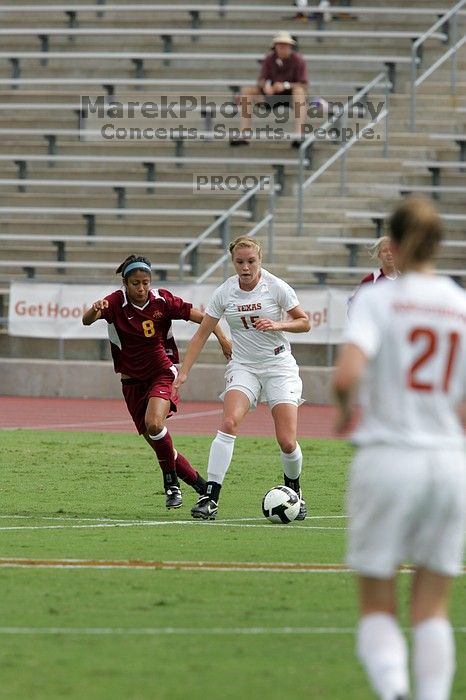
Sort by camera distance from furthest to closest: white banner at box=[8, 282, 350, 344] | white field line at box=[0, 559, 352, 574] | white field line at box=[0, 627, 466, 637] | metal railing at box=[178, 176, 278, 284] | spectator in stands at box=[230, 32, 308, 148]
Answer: spectator in stands at box=[230, 32, 308, 148], metal railing at box=[178, 176, 278, 284], white banner at box=[8, 282, 350, 344], white field line at box=[0, 559, 352, 574], white field line at box=[0, 627, 466, 637]

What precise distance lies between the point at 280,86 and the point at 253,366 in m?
16.1

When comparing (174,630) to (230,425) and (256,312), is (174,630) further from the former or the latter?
(256,312)

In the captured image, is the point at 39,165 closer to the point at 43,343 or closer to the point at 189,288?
the point at 43,343

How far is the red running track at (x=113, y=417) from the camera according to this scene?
19.4 m

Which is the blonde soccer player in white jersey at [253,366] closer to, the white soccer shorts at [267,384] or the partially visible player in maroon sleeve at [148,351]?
the white soccer shorts at [267,384]

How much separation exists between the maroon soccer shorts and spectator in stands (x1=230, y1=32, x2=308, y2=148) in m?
15.2

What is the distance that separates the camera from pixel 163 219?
87.9ft

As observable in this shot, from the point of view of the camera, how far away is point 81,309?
76.4 ft

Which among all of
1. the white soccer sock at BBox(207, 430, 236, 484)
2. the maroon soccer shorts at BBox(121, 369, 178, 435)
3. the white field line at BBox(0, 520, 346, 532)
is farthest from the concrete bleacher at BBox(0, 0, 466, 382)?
the white field line at BBox(0, 520, 346, 532)

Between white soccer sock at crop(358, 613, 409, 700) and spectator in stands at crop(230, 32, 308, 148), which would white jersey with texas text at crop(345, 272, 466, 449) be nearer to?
white soccer sock at crop(358, 613, 409, 700)

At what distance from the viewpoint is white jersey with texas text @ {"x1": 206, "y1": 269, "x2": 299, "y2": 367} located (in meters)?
11.1

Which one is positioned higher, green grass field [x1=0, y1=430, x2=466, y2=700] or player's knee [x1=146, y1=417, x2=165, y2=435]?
player's knee [x1=146, y1=417, x2=165, y2=435]

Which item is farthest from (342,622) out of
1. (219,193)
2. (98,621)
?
(219,193)


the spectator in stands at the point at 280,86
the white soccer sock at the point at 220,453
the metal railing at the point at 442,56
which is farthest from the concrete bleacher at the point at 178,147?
the white soccer sock at the point at 220,453
